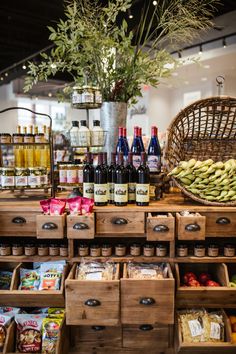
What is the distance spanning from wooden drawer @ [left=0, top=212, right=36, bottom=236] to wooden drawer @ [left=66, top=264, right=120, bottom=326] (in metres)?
0.36

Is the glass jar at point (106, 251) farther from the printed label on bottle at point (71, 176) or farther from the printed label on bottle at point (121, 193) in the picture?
the printed label on bottle at point (71, 176)

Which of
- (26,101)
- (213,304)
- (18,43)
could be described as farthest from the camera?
(26,101)

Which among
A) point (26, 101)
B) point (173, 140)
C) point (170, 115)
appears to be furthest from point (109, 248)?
point (26, 101)

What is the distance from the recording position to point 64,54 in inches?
85.7

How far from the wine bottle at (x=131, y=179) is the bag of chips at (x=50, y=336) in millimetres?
770

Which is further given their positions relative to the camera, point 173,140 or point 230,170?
point 173,140

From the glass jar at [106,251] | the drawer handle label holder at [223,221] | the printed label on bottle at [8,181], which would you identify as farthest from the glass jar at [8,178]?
the drawer handle label holder at [223,221]

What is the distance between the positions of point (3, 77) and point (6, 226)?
8031 millimetres

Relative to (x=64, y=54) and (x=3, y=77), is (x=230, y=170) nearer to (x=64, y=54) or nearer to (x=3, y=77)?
(x=64, y=54)

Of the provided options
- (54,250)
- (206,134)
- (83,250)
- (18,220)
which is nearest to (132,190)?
(83,250)

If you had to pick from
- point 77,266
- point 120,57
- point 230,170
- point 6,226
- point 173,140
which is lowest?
point 77,266

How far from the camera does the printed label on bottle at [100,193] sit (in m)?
1.76

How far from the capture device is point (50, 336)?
1.72 meters

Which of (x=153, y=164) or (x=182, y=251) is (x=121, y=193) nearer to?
(x=153, y=164)
